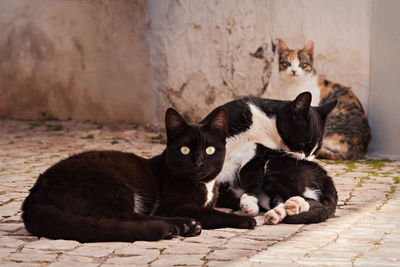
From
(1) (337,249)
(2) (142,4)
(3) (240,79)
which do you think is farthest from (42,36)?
(1) (337,249)

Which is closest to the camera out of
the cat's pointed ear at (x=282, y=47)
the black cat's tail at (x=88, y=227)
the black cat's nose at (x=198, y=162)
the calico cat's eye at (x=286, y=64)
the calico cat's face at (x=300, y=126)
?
the black cat's tail at (x=88, y=227)

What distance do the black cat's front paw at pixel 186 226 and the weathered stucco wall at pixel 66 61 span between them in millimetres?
7387

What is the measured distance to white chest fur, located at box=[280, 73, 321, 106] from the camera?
784 centimetres

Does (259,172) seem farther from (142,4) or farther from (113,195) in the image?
(142,4)

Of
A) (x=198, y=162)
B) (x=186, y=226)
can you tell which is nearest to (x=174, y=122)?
(x=198, y=162)

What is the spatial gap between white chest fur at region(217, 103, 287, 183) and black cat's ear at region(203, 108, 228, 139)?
51 cm

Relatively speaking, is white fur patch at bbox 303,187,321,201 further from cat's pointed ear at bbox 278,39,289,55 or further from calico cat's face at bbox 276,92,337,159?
cat's pointed ear at bbox 278,39,289,55

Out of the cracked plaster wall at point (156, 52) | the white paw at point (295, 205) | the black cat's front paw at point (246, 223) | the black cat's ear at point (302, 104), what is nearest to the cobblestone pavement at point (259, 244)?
the black cat's front paw at point (246, 223)

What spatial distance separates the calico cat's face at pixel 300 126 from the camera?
4402mm

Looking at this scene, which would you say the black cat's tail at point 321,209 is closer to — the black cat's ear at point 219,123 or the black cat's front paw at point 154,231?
the black cat's ear at point 219,123

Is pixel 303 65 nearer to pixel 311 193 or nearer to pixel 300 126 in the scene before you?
pixel 300 126

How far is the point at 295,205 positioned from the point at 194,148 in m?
0.90

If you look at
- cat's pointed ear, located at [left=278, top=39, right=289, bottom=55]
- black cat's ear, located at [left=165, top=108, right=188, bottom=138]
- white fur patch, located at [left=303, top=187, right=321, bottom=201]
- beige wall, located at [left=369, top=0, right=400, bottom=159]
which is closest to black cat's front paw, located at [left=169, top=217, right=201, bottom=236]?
black cat's ear, located at [left=165, top=108, right=188, bottom=138]

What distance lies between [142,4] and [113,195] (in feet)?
24.7
